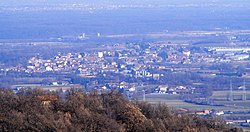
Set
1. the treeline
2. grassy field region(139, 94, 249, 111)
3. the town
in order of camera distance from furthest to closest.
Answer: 1. the town
2. grassy field region(139, 94, 249, 111)
3. the treeline

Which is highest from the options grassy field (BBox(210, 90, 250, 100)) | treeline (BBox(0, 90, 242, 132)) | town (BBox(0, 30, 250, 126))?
treeline (BBox(0, 90, 242, 132))

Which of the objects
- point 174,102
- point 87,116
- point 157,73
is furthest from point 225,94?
point 87,116

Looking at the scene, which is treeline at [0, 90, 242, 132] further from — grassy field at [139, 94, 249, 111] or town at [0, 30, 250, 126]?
grassy field at [139, 94, 249, 111]

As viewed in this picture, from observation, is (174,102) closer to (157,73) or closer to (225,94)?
(225,94)

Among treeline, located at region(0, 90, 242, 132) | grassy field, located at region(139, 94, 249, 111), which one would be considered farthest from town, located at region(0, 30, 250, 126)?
treeline, located at region(0, 90, 242, 132)

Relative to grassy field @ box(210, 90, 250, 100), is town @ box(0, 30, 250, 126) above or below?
above

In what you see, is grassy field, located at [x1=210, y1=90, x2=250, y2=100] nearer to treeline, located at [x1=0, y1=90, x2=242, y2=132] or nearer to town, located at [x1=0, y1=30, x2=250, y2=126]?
town, located at [x1=0, y1=30, x2=250, y2=126]

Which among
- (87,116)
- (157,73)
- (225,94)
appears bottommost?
(225,94)

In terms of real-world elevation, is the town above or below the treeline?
below

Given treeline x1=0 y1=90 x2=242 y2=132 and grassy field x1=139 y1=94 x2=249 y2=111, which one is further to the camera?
grassy field x1=139 y1=94 x2=249 y2=111

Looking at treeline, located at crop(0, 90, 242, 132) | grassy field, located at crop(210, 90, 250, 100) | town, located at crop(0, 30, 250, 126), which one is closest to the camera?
treeline, located at crop(0, 90, 242, 132)
